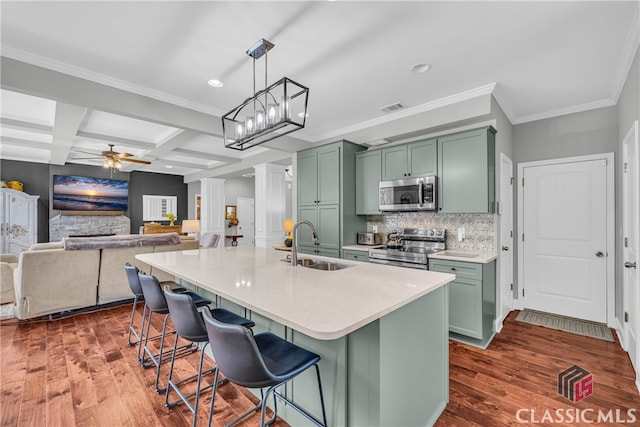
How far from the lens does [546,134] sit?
3750 mm

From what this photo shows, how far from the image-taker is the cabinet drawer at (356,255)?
387 centimetres

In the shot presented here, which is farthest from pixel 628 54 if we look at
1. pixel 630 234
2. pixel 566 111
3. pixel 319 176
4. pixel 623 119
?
pixel 319 176

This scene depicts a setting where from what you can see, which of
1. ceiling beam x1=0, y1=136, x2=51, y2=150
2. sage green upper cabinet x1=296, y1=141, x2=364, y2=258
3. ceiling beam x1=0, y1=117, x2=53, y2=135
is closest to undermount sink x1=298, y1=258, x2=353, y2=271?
sage green upper cabinet x1=296, y1=141, x2=364, y2=258

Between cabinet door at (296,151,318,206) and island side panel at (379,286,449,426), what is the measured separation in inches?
118

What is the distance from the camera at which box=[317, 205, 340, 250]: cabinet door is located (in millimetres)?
4254

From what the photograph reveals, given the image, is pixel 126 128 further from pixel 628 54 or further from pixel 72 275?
pixel 628 54

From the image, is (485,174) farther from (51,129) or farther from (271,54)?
(51,129)

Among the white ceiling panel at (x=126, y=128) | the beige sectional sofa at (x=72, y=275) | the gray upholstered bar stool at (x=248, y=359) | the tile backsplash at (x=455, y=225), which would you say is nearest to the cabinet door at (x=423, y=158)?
the tile backsplash at (x=455, y=225)

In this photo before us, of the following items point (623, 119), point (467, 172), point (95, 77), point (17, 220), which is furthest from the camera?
point (17, 220)

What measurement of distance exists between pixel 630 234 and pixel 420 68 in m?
2.40

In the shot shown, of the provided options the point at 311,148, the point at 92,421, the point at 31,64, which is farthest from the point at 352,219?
the point at 31,64

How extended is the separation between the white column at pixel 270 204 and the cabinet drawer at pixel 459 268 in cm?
359

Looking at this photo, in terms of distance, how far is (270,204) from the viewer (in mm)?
6039

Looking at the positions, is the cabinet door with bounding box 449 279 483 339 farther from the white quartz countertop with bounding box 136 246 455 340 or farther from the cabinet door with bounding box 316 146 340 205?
the cabinet door with bounding box 316 146 340 205
